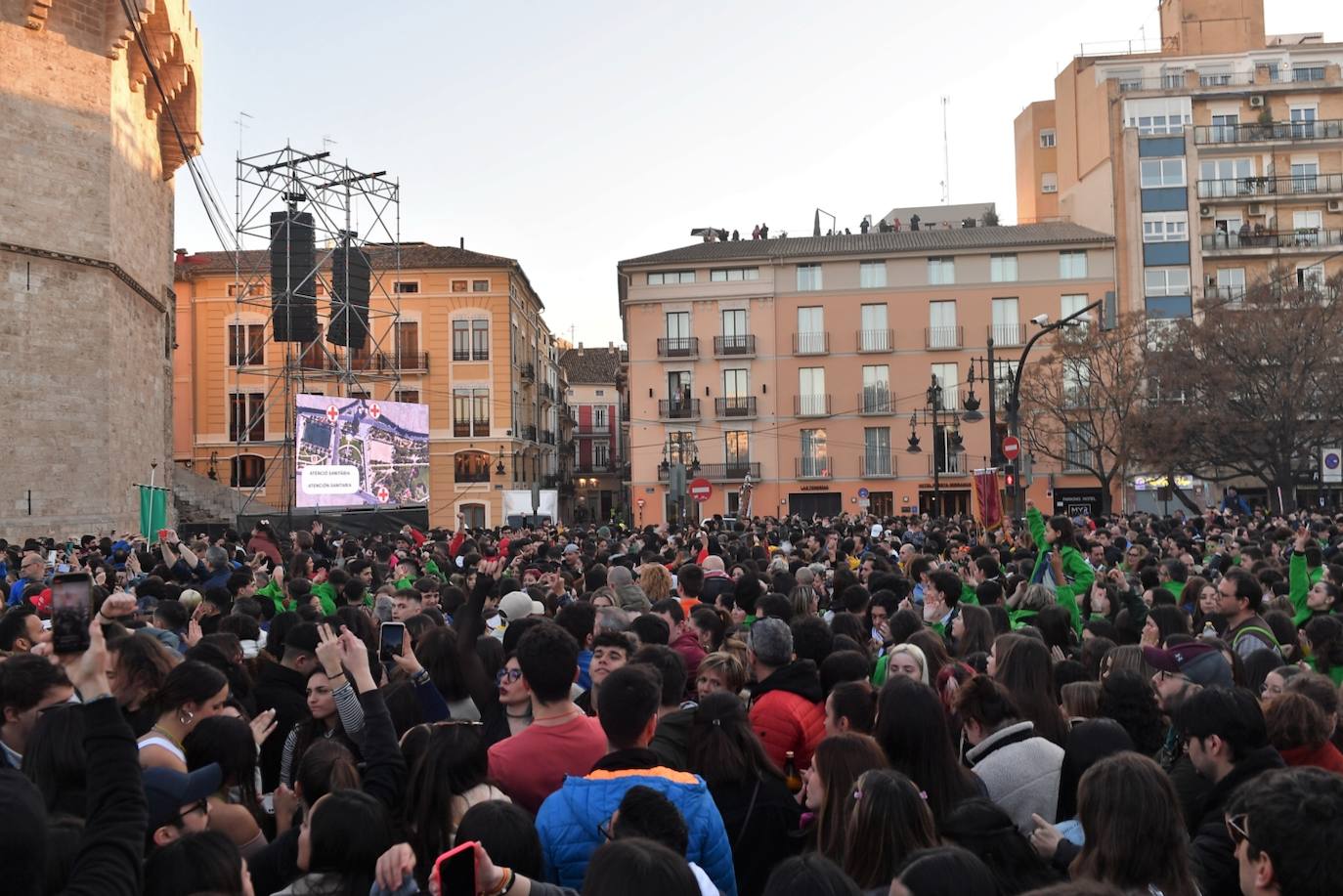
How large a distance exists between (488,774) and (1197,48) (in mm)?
60659

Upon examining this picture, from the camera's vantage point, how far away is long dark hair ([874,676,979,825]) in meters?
4.21

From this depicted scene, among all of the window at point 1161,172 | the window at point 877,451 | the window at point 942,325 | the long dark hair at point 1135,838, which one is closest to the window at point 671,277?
the window at point 877,451

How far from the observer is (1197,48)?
55594 mm

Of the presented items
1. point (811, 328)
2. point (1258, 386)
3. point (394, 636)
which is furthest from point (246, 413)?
point (394, 636)

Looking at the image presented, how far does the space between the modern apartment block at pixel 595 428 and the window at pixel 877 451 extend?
27088 millimetres

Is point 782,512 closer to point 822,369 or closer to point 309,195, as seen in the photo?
point 822,369

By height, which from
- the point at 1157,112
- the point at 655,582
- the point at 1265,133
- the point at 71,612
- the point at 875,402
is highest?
the point at 1157,112

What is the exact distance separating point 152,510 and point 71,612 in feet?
80.7

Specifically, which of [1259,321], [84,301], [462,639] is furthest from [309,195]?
[462,639]

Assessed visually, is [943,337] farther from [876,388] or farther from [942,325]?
[876,388]

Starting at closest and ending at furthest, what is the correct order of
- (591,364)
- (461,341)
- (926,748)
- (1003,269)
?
1. (926,748)
2. (1003,269)
3. (461,341)
4. (591,364)

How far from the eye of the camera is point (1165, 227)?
166 ft

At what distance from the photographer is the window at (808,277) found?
5144 cm

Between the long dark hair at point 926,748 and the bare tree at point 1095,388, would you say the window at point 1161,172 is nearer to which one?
the bare tree at point 1095,388
